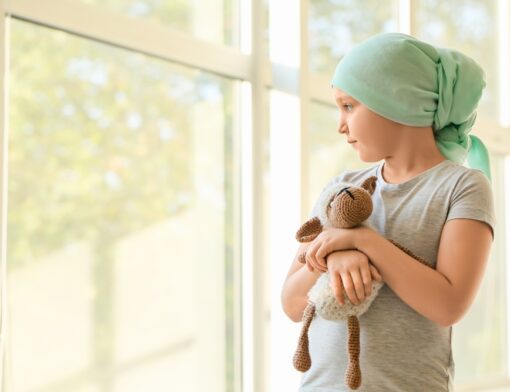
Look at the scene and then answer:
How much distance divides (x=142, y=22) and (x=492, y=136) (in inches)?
76.9

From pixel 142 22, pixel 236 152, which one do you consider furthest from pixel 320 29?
pixel 142 22

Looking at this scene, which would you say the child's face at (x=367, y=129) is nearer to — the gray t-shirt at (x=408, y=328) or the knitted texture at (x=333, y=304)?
the gray t-shirt at (x=408, y=328)

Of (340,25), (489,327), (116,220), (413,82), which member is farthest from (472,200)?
(489,327)

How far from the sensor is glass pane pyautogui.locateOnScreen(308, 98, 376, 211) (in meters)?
2.57

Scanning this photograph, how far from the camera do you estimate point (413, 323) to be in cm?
137

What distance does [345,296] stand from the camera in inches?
51.8

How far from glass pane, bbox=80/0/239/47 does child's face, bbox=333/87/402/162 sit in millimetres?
749

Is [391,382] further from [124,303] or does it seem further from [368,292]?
[124,303]

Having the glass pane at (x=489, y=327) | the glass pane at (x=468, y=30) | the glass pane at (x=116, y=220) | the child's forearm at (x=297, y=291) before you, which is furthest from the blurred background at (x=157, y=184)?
the glass pane at (x=489, y=327)

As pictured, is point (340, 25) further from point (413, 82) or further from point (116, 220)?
point (413, 82)

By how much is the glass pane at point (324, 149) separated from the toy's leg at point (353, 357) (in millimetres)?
1180

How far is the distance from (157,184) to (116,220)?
16 cm

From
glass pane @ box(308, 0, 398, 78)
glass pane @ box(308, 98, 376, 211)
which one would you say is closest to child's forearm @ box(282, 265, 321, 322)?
glass pane @ box(308, 98, 376, 211)

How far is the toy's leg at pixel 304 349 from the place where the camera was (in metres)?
1.37
